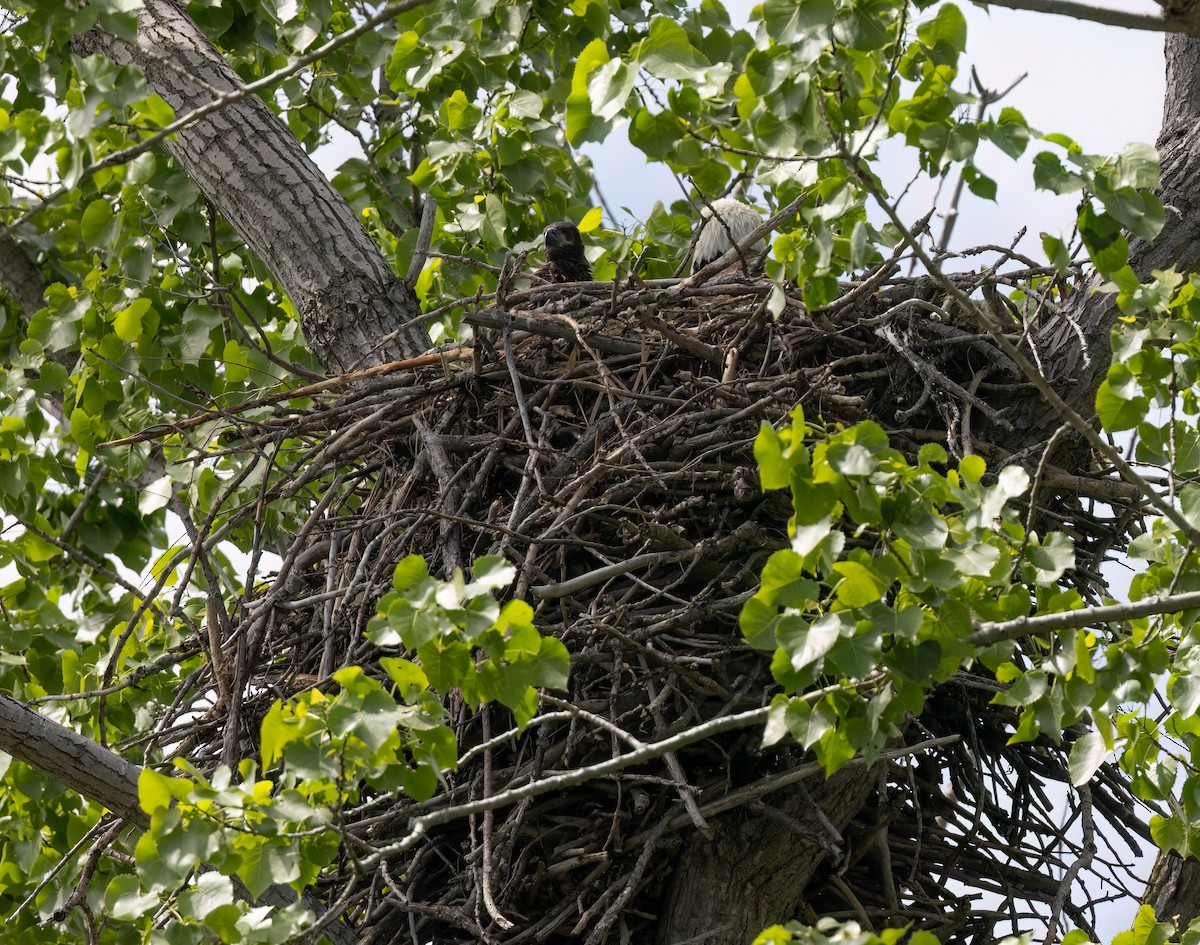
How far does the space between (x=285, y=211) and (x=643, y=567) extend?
1732mm

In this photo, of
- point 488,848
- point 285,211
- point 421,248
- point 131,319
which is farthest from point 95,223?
point 488,848

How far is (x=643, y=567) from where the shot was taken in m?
2.92

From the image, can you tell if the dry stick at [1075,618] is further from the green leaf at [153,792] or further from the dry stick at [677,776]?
the green leaf at [153,792]

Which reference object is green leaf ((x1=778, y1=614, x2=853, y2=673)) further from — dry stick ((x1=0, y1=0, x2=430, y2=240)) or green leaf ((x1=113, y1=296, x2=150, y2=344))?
green leaf ((x1=113, y1=296, x2=150, y2=344))

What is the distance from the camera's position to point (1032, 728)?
2.22 metres

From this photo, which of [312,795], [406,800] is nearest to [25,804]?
[406,800]

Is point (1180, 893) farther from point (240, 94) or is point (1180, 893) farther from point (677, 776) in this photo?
point (240, 94)

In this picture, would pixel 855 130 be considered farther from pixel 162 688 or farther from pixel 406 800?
pixel 162 688

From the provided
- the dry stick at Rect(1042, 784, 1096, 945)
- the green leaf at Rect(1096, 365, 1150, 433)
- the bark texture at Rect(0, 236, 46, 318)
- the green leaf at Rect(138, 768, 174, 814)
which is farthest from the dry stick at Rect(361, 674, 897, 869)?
the bark texture at Rect(0, 236, 46, 318)

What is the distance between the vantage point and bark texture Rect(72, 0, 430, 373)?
3.94 metres

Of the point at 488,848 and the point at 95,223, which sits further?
the point at 95,223

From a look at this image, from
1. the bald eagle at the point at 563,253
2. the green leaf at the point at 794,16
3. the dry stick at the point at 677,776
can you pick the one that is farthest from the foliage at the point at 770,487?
the bald eagle at the point at 563,253

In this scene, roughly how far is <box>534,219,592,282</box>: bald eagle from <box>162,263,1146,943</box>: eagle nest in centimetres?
75

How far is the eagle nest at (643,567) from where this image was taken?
282 cm
